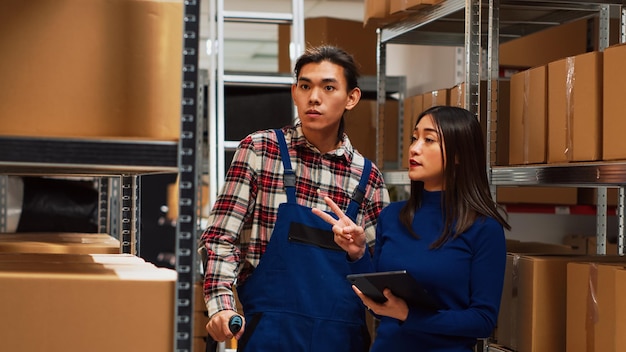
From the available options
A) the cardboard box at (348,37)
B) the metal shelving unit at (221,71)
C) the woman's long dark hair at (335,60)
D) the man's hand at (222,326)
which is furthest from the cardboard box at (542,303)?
the cardboard box at (348,37)

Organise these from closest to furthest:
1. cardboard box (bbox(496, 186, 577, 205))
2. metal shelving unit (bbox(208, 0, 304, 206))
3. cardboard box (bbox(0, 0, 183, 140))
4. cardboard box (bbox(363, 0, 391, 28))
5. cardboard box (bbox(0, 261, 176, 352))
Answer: cardboard box (bbox(0, 261, 176, 352)) < cardboard box (bbox(0, 0, 183, 140)) < cardboard box (bbox(363, 0, 391, 28)) < metal shelving unit (bbox(208, 0, 304, 206)) < cardboard box (bbox(496, 186, 577, 205))

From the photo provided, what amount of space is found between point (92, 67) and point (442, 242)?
108 cm

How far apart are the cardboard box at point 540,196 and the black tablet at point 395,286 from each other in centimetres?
296

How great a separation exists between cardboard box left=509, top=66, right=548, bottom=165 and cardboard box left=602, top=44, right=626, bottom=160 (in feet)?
1.10

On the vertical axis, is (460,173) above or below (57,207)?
above

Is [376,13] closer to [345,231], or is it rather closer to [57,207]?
[345,231]

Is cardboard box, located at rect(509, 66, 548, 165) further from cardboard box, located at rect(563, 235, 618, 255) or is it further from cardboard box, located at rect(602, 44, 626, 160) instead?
cardboard box, located at rect(563, 235, 618, 255)

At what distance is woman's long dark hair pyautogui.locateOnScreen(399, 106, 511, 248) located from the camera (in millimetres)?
2395

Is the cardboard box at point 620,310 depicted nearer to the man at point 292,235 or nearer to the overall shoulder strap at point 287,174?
the man at point 292,235

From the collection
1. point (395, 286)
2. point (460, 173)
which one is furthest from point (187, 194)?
point (460, 173)

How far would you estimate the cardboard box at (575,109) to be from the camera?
256 cm

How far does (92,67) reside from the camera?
166cm

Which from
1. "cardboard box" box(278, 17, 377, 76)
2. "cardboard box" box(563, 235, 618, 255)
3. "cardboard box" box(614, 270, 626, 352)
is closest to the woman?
"cardboard box" box(614, 270, 626, 352)

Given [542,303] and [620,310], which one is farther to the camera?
[542,303]
